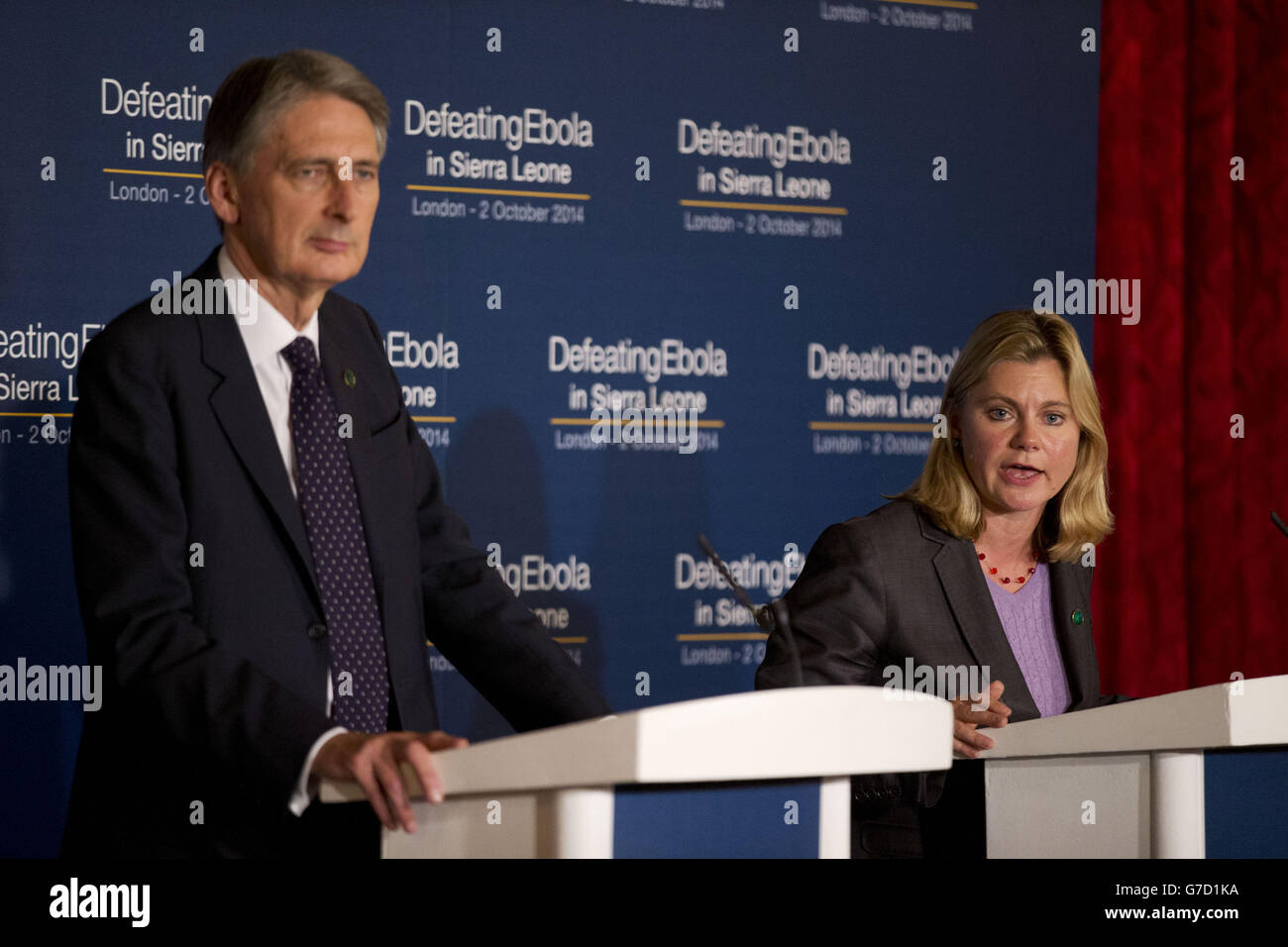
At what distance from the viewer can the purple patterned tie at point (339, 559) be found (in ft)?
6.97

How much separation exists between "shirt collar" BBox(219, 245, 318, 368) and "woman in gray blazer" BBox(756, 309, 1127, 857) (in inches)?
45.3

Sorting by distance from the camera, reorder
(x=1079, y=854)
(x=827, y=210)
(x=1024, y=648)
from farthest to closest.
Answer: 1. (x=827, y=210)
2. (x=1024, y=648)
3. (x=1079, y=854)

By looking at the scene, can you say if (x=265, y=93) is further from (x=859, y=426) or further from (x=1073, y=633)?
(x=859, y=426)

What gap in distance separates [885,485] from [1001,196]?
105cm

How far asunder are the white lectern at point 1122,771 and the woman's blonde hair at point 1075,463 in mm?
883

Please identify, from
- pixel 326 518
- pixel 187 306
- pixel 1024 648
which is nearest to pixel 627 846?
pixel 326 518

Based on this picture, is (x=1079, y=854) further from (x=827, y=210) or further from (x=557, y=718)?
(x=827, y=210)

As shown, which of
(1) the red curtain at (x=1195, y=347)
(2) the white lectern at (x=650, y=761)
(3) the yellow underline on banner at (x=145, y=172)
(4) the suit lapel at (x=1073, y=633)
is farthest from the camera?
(1) the red curtain at (x=1195, y=347)

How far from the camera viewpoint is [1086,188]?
4676mm

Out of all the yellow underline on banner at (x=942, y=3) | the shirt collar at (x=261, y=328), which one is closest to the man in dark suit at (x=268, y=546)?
the shirt collar at (x=261, y=328)

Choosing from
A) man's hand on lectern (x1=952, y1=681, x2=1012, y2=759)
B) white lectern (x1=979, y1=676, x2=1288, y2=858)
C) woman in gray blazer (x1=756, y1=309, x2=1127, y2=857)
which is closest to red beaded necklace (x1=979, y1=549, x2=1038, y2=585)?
woman in gray blazer (x1=756, y1=309, x2=1127, y2=857)

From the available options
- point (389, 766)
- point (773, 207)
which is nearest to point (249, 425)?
point (389, 766)

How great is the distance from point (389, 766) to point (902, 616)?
1458 mm

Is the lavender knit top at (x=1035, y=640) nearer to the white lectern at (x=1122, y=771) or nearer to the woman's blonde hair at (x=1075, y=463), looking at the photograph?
the woman's blonde hair at (x=1075, y=463)
